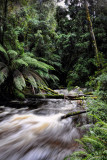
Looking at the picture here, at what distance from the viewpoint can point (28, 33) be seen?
30.6 feet

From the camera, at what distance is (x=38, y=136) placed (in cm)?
206

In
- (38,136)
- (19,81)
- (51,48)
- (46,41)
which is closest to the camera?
(38,136)

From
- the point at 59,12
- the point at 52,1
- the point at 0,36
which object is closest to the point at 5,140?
the point at 0,36

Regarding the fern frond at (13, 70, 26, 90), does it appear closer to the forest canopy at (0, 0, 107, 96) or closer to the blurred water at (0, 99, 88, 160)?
the forest canopy at (0, 0, 107, 96)

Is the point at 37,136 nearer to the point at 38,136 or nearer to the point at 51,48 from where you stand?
the point at 38,136

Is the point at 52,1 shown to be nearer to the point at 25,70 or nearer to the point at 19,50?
the point at 19,50

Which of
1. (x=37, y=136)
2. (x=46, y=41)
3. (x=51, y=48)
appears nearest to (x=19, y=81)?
(x=37, y=136)

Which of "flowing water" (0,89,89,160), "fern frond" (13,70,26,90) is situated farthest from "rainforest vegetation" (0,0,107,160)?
"flowing water" (0,89,89,160)

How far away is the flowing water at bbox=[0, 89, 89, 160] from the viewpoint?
1539 mm

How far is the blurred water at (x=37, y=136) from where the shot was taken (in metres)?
1.54

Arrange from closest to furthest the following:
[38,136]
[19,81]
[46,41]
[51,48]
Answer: [38,136], [19,81], [46,41], [51,48]

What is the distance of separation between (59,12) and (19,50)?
9929mm

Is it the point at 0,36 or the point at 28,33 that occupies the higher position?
the point at 28,33

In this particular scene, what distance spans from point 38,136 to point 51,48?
8806 millimetres
